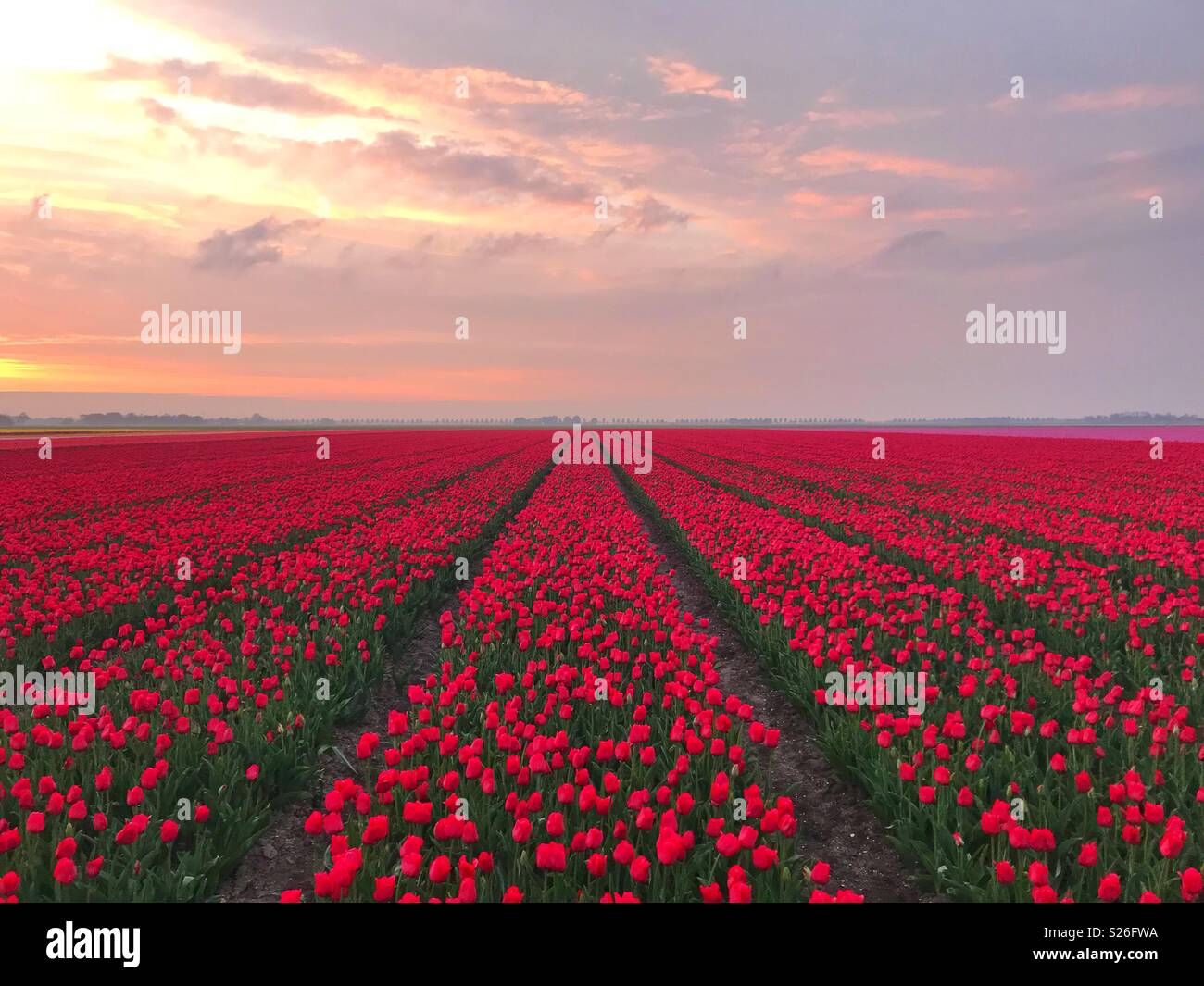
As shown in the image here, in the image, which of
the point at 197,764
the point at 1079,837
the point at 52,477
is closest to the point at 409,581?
the point at 197,764

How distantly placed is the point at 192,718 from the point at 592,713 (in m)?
3.13

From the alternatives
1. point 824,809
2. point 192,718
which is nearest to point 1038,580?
point 824,809

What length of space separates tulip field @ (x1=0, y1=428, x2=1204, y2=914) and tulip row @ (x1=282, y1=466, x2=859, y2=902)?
25 millimetres

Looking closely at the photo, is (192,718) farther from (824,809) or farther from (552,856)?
(824,809)

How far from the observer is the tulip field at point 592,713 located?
342 centimetres

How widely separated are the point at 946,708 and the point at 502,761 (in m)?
3.47

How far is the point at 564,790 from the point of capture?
3590 mm

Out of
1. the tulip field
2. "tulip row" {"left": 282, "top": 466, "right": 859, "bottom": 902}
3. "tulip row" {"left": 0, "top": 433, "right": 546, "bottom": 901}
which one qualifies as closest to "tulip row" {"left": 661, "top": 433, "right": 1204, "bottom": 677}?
the tulip field

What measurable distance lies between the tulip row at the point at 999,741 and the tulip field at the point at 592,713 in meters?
0.03

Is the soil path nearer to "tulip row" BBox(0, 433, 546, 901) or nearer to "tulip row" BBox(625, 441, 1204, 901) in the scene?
"tulip row" BBox(625, 441, 1204, 901)

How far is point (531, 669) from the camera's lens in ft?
18.5

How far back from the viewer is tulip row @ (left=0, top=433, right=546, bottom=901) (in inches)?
141

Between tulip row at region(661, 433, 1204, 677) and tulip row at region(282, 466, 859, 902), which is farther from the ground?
tulip row at region(661, 433, 1204, 677)

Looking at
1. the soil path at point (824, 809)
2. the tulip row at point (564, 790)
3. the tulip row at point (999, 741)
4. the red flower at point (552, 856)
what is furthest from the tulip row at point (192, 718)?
the tulip row at point (999, 741)
